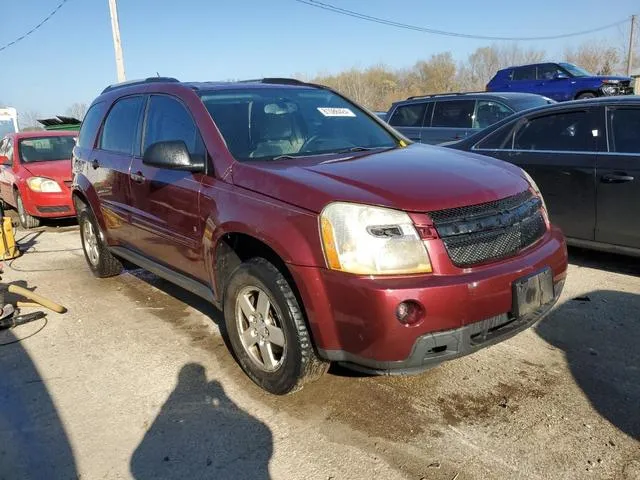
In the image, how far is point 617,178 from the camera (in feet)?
15.4

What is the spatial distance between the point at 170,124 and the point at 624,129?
391cm

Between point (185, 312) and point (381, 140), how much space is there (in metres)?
2.18

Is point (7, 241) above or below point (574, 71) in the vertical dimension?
below

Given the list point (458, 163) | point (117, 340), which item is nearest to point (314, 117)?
point (458, 163)

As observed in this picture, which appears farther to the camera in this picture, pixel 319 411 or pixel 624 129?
pixel 624 129

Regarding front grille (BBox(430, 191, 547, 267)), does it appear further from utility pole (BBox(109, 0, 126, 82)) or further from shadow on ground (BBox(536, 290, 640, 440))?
utility pole (BBox(109, 0, 126, 82))

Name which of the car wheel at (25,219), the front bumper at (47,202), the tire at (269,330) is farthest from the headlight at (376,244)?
the car wheel at (25,219)

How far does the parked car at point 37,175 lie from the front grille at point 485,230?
297 inches

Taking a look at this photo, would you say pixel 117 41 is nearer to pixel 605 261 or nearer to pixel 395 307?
pixel 605 261

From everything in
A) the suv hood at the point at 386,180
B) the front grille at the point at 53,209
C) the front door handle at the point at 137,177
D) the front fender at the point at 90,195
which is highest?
the suv hood at the point at 386,180

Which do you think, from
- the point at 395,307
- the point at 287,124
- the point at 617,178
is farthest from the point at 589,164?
the point at 395,307

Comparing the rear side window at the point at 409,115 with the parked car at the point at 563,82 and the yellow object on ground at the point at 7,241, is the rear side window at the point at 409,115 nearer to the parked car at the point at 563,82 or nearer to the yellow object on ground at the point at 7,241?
the yellow object on ground at the point at 7,241

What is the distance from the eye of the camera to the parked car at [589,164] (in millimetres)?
4664

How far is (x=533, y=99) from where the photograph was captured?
8641 millimetres
